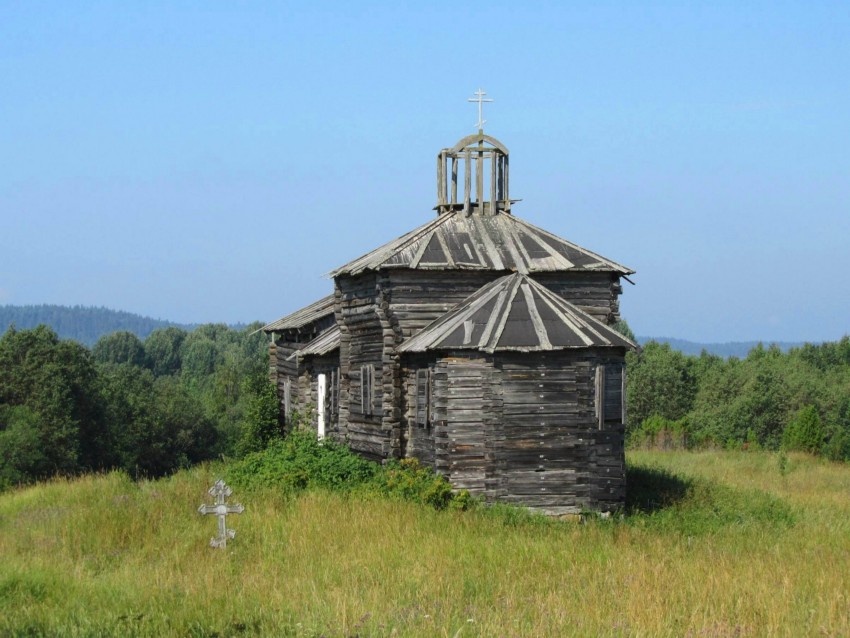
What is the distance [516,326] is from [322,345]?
9117 mm

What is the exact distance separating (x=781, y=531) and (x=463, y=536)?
671 cm

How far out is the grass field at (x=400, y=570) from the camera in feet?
32.8

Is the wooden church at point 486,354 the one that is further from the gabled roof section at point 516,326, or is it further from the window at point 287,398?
the window at point 287,398

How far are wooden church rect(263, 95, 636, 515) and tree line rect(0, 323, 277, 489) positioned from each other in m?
10.8

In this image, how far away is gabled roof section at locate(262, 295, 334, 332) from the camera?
105 feet

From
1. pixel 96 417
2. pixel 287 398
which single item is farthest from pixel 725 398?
pixel 287 398

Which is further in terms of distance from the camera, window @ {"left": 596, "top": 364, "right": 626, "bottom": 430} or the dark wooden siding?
the dark wooden siding

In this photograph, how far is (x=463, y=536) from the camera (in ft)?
52.1

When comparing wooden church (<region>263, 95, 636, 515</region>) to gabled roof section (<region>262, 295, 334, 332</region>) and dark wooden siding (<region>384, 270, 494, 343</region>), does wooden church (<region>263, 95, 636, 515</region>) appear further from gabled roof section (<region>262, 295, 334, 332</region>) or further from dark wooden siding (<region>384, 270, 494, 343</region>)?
gabled roof section (<region>262, 295, 334, 332</region>)

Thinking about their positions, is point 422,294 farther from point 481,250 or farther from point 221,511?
point 221,511

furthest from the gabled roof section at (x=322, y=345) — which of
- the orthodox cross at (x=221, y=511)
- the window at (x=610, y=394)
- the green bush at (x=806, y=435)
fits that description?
the green bush at (x=806, y=435)

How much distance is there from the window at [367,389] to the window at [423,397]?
6.74ft

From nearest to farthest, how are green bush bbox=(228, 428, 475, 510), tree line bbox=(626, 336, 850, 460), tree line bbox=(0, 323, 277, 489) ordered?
green bush bbox=(228, 428, 475, 510) < tree line bbox=(0, 323, 277, 489) < tree line bbox=(626, 336, 850, 460)

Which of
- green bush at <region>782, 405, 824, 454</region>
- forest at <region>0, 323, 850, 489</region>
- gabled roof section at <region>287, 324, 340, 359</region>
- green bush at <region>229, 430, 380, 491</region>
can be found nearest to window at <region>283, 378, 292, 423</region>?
forest at <region>0, 323, 850, 489</region>
